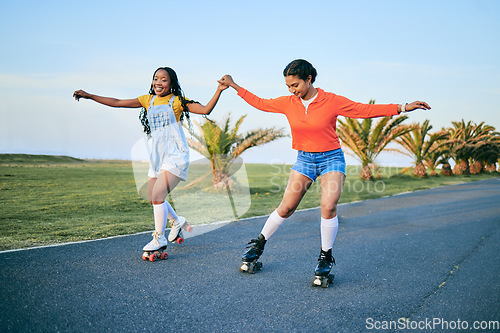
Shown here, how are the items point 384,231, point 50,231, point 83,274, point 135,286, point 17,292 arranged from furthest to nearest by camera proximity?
point 384,231
point 50,231
point 83,274
point 135,286
point 17,292

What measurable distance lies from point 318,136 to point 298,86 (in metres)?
0.55

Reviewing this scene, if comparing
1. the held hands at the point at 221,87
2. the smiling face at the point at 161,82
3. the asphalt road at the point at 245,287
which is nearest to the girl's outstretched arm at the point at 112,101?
the smiling face at the point at 161,82

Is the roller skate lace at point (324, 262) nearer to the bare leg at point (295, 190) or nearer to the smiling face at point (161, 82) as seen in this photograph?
the bare leg at point (295, 190)

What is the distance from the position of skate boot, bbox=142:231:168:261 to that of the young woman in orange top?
1.04m

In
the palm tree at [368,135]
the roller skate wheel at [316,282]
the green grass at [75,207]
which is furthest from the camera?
the palm tree at [368,135]

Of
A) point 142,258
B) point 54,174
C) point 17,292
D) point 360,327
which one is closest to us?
point 360,327

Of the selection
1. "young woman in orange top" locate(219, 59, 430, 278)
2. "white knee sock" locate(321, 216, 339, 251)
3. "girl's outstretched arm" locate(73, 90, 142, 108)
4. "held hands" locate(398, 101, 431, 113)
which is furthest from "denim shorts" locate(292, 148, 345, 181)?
"girl's outstretched arm" locate(73, 90, 142, 108)

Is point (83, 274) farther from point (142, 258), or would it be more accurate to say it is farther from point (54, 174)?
point (54, 174)

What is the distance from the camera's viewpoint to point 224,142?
13.6 meters

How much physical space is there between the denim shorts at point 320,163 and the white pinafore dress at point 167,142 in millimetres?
1494

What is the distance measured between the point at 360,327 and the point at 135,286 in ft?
6.51

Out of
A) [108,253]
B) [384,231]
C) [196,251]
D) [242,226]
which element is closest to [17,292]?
[108,253]

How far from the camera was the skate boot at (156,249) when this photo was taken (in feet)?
14.2

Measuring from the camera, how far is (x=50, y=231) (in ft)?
19.7
